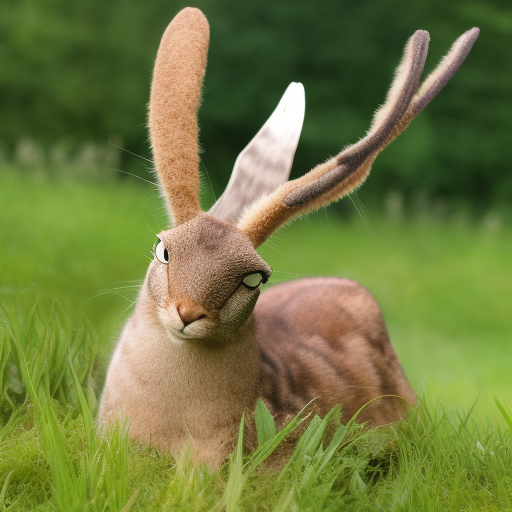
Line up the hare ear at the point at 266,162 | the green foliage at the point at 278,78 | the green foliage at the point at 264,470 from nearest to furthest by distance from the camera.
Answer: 1. the green foliage at the point at 264,470
2. the hare ear at the point at 266,162
3. the green foliage at the point at 278,78

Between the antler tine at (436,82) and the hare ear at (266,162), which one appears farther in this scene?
the hare ear at (266,162)

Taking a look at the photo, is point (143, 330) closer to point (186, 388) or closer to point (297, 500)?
point (186, 388)

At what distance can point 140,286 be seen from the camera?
2.77 meters

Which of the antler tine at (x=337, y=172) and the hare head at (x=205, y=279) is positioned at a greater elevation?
the antler tine at (x=337, y=172)

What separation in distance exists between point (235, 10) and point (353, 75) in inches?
68.3

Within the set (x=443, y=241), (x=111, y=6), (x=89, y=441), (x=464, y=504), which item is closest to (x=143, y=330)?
(x=89, y=441)

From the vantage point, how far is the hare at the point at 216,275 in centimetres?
237

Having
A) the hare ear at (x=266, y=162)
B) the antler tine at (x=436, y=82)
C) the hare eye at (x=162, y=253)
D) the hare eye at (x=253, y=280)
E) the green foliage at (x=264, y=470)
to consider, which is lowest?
the green foliage at (x=264, y=470)

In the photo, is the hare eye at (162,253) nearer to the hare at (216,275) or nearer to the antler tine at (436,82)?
the hare at (216,275)

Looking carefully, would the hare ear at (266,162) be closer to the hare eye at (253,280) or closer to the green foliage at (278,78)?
the hare eye at (253,280)

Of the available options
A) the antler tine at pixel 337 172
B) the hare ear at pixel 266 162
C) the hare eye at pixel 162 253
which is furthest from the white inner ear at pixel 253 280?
the hare ear at pixel 266 162

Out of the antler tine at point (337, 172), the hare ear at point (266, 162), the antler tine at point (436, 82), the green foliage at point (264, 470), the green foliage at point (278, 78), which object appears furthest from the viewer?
the green foliage at point (278, 78)

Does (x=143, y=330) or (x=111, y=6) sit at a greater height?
(x=111, y=6)

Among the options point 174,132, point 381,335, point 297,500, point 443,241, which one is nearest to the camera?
point 297,500
